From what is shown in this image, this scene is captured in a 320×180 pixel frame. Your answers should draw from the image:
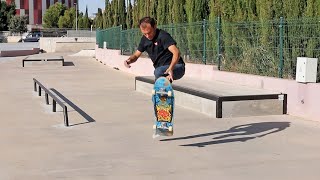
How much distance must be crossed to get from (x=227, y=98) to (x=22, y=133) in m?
3.62

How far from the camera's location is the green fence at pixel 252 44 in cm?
1046

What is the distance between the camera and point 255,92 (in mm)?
10070

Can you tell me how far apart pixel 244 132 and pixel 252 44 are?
477cm

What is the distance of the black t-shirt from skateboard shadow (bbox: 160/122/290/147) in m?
1.24

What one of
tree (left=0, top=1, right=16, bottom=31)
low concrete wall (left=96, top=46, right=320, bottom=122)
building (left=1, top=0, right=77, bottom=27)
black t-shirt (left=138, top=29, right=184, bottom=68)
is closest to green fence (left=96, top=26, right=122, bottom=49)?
low concrete wall (left=96, top=46, right=320, bottom=122)

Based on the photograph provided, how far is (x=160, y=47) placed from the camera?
277 inches

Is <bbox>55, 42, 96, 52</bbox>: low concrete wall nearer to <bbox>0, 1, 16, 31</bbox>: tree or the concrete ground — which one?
the concrete ground

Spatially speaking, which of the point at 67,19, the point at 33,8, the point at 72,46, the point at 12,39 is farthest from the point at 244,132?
the point at 33,8

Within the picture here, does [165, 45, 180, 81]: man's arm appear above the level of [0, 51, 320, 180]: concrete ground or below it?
above

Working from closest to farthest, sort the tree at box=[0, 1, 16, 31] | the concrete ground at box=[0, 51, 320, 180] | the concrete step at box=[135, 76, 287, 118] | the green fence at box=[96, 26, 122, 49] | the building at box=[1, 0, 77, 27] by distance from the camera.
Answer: the concrete ground at box=[0, 51, 320, 180], the concrete step at box=[135, 76, 287, 118], the green fence at box=[96, 26, 122, 49], the tree at box=[0, 1, 16, 31], the building at box=[1, 0, 77, 27]

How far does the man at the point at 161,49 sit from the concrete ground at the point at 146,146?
3.40 ft

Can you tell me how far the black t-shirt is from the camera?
6.95 m

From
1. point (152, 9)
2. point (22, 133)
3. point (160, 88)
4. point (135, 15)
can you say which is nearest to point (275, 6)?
point (160, 88)

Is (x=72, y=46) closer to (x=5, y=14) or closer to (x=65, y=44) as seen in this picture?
(x=65, y=44)
